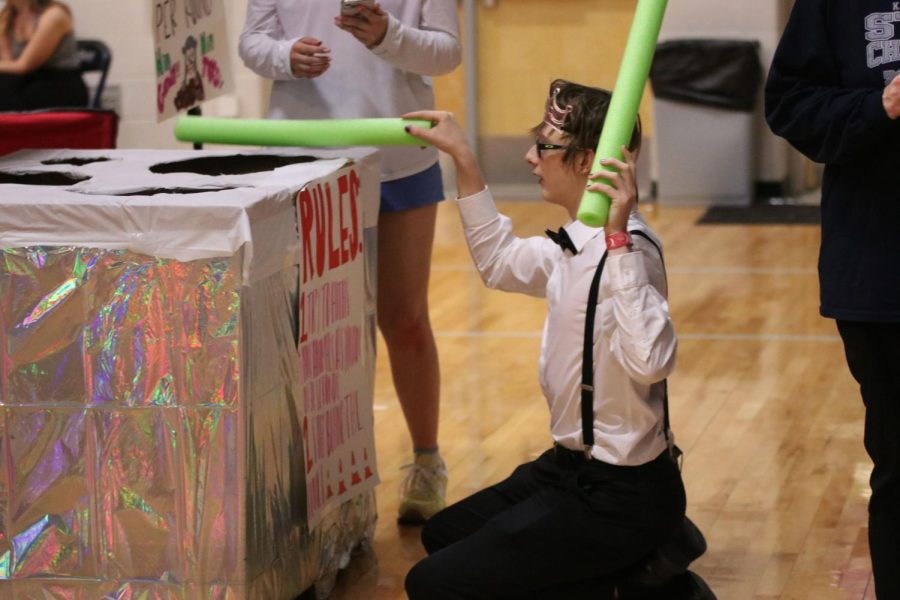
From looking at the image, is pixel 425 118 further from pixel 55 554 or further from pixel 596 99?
pixel 55 554

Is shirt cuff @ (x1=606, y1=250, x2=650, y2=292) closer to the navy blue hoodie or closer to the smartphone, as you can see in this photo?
the navy blue hoodie

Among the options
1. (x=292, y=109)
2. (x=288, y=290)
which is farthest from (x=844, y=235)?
(x=292, y=109)

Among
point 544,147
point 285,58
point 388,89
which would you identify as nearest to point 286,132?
point 285,58

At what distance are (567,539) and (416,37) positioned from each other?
46.2 inches

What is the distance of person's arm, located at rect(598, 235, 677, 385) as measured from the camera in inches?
88.0

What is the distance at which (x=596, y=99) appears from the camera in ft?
8.29

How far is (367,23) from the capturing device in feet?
9.50

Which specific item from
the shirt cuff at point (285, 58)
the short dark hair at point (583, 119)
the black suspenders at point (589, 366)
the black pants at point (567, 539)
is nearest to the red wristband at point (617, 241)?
the black suspenders at point (589, 366)

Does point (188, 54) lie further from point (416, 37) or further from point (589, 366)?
point (589, 366)

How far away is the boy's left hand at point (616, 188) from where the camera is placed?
87.9 inches

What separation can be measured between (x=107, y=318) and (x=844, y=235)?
1.21 m

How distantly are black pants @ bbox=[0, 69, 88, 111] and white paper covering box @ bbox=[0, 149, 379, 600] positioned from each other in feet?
15.3

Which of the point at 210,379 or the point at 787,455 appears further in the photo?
the point at 787,455

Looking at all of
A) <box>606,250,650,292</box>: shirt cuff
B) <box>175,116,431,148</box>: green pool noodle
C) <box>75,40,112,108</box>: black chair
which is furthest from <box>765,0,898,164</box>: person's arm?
<box>75,40,112,108</box>: black chair
